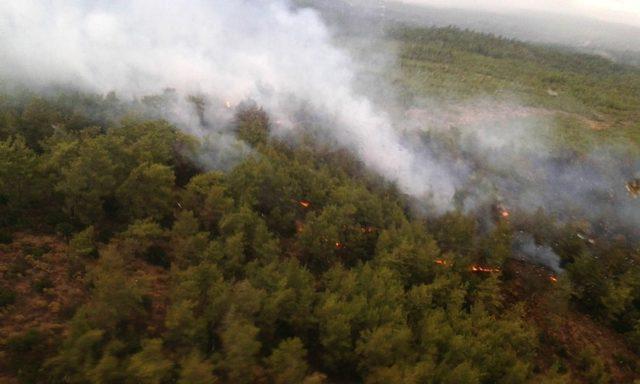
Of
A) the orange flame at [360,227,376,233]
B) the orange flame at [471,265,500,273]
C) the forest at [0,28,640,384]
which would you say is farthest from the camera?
the orange flame at [471,265,500,273]

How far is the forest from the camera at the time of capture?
22.3 m

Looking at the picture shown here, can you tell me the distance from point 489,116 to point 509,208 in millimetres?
42430

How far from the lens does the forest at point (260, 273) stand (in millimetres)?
22297

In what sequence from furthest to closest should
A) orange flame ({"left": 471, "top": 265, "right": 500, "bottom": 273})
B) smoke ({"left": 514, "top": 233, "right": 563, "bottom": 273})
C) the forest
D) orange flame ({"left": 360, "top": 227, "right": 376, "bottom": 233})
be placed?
smoke ({"left": 514, "top": 233, "right": 563, "bottom": 273}), orange flame ({"left": 471, "top": 265, "right": 500, "bottom": 273}), orange flame ({"left": 360, "top": 227, "right": 376, "bottom": 233}), the forest

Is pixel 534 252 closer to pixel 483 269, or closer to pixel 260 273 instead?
pixel 483 269

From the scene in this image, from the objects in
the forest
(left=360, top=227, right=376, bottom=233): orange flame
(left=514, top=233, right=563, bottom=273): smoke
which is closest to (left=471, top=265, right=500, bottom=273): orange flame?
the forest

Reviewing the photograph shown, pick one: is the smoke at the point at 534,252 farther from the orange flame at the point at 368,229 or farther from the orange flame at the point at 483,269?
the orange flame at the point at 368,229

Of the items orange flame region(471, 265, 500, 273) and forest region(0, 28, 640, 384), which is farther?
orange flame region(471, 265, 500, 273)

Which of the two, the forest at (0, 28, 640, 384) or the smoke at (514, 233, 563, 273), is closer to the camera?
the forest at (0, 28, 640, 384)

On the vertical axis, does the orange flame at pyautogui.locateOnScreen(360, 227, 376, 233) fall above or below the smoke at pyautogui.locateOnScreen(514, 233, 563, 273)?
above

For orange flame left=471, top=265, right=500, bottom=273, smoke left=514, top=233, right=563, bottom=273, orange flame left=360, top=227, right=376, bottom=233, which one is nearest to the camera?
orange flame left=360, top=227, right=376, bottom=233

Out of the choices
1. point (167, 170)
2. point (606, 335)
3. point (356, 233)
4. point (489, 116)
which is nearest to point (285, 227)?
point (356, 233)

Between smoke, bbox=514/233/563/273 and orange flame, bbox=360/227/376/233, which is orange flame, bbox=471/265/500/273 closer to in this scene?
smoke, bbox=514/233/563/273

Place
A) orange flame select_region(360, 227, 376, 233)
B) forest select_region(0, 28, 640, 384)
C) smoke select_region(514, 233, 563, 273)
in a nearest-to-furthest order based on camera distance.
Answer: forest select_region(0, 28, 640, 384)
orange flame select_region(360, 227, 376, 233)
smoke select_region(514, 233, 563, 273)
